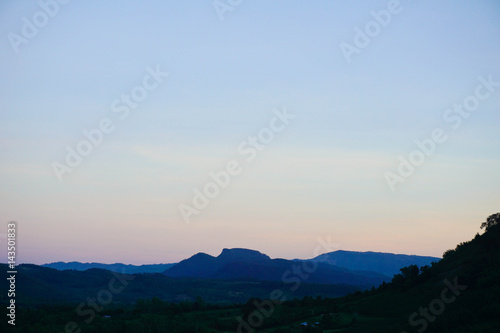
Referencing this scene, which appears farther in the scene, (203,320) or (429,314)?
(203,320)

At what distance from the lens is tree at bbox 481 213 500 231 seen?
93.9 metres

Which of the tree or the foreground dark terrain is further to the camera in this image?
the tree

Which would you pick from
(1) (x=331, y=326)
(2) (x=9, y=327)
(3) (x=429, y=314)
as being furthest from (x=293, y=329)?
(2) (x=9, y=327)

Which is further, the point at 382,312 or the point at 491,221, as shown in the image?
the point at 491,221

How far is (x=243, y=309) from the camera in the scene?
117062 mm

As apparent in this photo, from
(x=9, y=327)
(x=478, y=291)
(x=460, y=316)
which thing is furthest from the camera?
(x=9, y=327)

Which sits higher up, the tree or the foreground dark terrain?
the tree

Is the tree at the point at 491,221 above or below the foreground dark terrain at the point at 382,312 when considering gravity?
above

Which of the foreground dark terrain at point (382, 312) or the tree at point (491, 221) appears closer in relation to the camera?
the foreground dark terrain at point (382, 312)

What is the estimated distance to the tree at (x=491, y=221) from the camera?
93.9 metres

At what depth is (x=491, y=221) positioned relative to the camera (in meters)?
95.1

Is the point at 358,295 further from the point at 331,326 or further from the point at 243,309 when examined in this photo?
the point at 331,326

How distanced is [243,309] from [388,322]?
43837mm

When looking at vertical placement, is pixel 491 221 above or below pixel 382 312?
above
